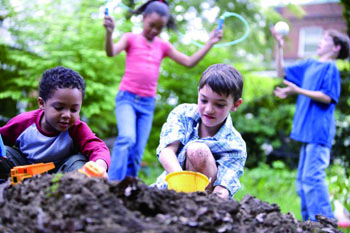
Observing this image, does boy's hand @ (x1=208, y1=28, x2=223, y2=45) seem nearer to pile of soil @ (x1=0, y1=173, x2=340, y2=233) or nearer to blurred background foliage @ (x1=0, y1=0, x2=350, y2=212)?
blurred background foliage @ (x1=0, y1=0, x2=350, y2=212)

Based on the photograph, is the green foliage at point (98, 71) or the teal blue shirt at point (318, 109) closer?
the teal blue shirt at point (318, 109)

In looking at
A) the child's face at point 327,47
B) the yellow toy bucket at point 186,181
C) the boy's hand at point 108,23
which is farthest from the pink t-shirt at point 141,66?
the yellow toy bucket at point 186,181

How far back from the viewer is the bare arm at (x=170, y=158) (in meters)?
2.19

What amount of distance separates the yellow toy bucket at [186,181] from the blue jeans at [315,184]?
6.63ft

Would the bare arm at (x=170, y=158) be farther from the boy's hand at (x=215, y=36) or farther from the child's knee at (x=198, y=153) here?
the boy's hand at (x=215, y=36)

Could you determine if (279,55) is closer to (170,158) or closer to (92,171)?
(170,158)

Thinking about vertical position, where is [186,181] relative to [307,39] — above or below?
below

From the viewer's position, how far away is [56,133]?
242cm

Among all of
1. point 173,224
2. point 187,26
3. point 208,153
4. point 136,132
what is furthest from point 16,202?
point 187,26

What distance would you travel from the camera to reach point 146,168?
5836 millimetres

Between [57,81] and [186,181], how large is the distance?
1.02 m

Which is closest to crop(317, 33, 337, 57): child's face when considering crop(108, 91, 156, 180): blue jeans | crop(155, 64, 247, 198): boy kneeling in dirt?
crop(108, 91, 156, 180): blue jeans

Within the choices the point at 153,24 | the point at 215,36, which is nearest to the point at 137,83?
the point at 153,24

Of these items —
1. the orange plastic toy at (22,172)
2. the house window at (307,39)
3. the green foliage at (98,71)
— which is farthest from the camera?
Answer: the house window at (307,39)
